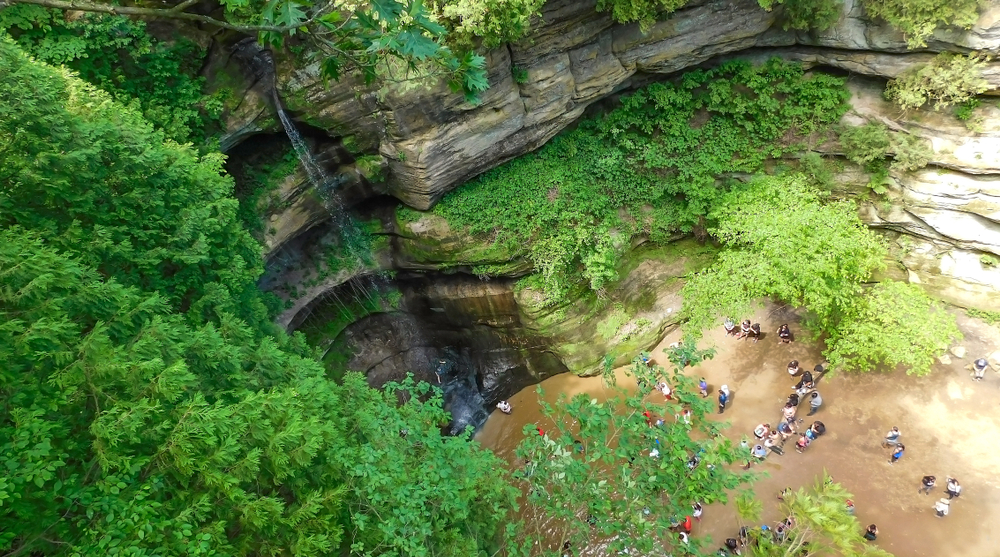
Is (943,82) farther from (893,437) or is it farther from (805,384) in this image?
(893,437)

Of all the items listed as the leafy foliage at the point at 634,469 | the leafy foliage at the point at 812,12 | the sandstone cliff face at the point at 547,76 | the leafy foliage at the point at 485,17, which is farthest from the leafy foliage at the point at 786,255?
the leafy foliage at the point at 485,17

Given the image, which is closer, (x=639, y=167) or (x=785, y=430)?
(x=785, y=430)

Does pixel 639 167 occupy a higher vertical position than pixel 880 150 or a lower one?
higher

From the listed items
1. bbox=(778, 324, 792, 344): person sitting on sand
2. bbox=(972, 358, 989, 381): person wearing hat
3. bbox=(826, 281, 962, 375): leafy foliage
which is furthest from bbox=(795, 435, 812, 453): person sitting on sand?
bbox=(972, 358, 989, 381): person wearing hat

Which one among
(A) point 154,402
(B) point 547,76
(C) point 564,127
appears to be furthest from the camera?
(C) point 564,127

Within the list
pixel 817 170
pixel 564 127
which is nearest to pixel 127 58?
pixel 564 127

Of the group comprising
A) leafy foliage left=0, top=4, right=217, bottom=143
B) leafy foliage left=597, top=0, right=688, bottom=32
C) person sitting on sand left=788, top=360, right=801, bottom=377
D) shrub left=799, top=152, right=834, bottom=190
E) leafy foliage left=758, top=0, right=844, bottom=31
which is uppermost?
leafy foliage left=0, top=4, right=217, bottom=143

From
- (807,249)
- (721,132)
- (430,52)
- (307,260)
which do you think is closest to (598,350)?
(807,249)

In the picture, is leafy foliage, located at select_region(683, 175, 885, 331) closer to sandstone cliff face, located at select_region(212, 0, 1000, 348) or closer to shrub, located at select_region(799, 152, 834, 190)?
shrub, located at select_region(799, 152, 834, 190)

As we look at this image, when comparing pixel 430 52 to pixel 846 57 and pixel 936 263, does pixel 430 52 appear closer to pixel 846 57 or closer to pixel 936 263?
pixel 846 57
